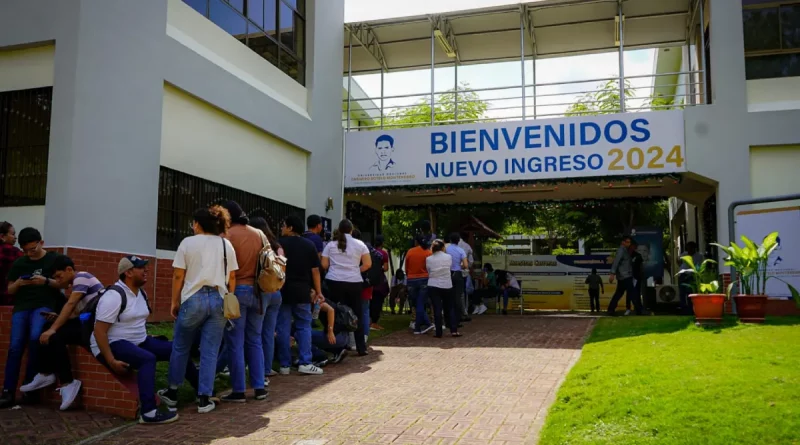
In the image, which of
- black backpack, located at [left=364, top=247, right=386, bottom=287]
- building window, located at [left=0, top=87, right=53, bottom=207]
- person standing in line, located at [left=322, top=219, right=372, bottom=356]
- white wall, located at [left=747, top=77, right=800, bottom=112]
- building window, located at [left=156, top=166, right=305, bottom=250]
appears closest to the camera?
person standing in line, located at [left=322, top=219, right=372, bottom=356]

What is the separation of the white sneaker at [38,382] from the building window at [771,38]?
555 inches

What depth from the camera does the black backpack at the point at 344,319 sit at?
8453 mm

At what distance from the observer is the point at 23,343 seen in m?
6.31

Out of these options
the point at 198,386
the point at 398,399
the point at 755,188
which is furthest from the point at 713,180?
the point at 198,386

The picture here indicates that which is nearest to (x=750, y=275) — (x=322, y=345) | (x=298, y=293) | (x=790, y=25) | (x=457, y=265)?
(x=457, y=265)

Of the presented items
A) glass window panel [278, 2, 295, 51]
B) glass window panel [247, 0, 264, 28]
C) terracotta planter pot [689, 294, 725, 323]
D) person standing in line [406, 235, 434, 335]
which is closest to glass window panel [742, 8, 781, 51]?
terracotta planter pot [689, 294, 725, 323]

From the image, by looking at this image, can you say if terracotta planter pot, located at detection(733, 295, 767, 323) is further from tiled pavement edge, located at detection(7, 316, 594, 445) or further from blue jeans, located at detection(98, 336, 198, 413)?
blue jeans, located at detection(98, 336, 198, 413)

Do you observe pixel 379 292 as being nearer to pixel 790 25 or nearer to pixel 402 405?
pixel 402 405

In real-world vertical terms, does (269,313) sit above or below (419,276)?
below

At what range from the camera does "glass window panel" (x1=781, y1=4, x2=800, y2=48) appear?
14.5m

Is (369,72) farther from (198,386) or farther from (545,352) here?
(198,386)

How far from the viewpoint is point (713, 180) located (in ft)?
46.6

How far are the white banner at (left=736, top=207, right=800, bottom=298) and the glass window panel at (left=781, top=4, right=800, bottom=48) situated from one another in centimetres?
474

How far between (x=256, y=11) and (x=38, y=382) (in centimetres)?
944
